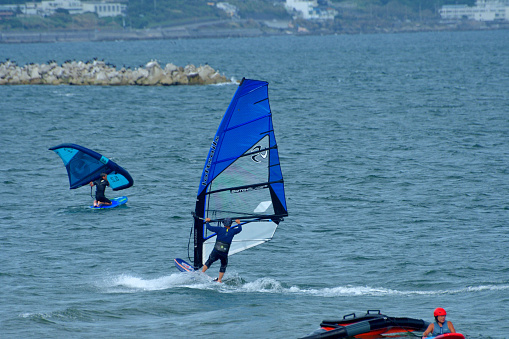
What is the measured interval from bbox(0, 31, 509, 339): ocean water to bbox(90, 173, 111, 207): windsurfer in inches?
15.1

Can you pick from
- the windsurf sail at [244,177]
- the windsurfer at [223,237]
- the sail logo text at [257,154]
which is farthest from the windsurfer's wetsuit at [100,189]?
the sail logo text at [257,154]

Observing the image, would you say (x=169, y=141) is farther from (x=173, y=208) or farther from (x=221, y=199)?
(x=221, y=199)

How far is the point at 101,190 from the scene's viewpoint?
887 inches

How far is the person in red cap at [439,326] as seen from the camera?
11711 millimetres

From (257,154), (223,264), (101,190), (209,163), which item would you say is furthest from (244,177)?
(101,190)

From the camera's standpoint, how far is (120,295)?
15.0m

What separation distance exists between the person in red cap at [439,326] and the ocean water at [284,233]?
90 centimetres

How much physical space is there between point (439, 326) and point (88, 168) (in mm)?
14571

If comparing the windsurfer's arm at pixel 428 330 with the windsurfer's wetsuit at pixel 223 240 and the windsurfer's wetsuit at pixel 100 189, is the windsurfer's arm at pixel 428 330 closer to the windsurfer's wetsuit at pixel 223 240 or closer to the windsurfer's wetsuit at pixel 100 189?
the windsurfer's wetsuit at pixel 223 240

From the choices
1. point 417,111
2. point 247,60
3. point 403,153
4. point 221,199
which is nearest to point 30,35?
point 247,60

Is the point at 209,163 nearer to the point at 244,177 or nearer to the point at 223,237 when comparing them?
the point at 244,177

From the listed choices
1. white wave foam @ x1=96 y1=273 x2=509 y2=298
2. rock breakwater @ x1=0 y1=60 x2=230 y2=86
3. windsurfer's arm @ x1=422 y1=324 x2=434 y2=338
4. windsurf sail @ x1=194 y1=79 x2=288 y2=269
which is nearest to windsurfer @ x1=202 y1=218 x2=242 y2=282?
windsurf sail @ x1=194 y1=79 x2=288 y2=269

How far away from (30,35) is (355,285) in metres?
190

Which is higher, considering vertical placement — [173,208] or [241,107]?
[241,107]
